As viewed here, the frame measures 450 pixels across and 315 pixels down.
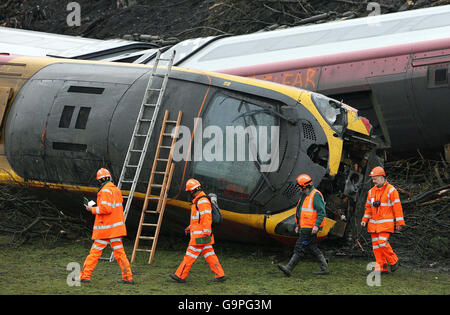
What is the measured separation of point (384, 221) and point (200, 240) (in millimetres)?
2544

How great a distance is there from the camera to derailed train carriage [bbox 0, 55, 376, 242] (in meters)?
9.30

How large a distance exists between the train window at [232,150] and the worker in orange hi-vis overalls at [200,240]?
120 centimetres

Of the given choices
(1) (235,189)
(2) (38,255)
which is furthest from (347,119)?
(2) (38,255)

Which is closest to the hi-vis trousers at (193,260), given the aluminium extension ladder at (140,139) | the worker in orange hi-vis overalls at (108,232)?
the worker in orange hi-vis overalls at (108,232)

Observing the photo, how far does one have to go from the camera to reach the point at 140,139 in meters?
9.82

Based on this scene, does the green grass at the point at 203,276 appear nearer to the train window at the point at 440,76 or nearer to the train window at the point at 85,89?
the train window at the point at 85,89

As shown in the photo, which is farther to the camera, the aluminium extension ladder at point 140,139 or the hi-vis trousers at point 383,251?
the aluminium extension ladder at point 140,139

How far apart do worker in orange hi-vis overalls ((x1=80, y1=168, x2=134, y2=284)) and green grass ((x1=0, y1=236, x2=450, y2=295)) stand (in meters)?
0.17

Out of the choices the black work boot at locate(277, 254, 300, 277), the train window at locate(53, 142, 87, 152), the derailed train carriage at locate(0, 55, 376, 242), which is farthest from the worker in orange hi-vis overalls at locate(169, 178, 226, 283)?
the train window at locate(53, 142, 87, 152)

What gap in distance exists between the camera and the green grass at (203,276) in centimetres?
761

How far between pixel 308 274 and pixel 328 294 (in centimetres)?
126

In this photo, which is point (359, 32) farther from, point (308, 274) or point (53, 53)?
point (53, 53)

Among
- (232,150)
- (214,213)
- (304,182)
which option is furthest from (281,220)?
(214,213)

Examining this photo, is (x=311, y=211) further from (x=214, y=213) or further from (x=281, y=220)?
(x=214, y=213)
